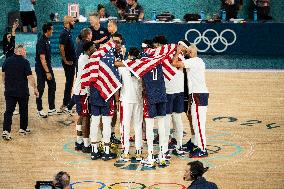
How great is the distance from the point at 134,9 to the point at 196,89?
1326 cm

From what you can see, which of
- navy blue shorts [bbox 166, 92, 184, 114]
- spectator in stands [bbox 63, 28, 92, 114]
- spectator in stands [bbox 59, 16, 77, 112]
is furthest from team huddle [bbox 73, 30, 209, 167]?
spectator in stands [bbox 59, 16, 77, 112]

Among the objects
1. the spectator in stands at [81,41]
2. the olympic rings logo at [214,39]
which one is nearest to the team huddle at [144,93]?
the spectator in stands at [81,41]

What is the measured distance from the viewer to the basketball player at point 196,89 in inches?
499

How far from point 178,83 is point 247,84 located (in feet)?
25.0

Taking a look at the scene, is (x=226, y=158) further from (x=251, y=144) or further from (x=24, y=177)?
(x=24, y=177)

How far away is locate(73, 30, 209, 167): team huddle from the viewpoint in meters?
12.4

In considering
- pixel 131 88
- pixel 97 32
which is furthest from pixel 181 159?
pixel 97 32

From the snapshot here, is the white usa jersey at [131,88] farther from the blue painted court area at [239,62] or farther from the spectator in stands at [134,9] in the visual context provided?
the spectator in stands at [134,9]

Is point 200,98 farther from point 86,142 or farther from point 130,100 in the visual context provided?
point 86,142

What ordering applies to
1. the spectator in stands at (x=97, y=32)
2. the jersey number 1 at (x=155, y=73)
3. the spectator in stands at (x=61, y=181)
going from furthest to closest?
1. the spectator in stands at (x=97, y=32)
2. the jersey number 1 at (x=155, y=73)
3. the spectator in stands at (x=61, y=181)

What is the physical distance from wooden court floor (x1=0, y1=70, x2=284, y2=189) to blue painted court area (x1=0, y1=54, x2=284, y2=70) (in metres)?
4.68

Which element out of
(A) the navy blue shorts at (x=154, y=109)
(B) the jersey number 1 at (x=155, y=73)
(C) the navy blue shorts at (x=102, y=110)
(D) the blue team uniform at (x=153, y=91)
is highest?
(B) the jersey number 1 at (x=155, y=73)

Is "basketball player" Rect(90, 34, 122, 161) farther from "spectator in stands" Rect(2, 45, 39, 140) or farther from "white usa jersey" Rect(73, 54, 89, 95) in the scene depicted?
"spectator in stands" Rect(2, 45, 39, 140)

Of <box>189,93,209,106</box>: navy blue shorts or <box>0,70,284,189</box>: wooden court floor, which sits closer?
<box>0,70,284,189</box>: wooden court floor
